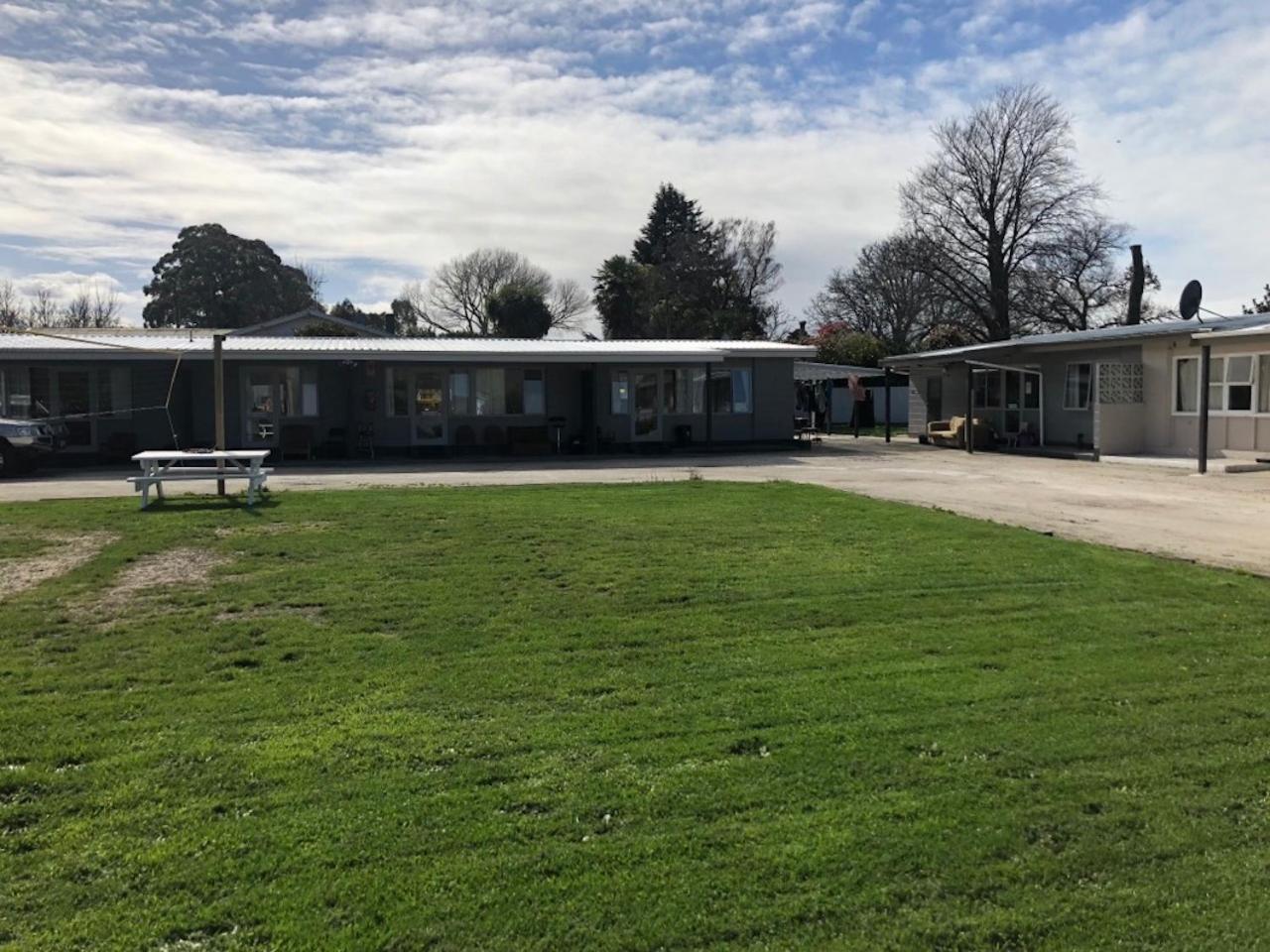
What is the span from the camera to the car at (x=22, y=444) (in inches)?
739

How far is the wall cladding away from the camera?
2245 centimetres

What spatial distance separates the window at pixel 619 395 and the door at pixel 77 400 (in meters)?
12.6

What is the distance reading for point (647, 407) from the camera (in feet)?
85.4

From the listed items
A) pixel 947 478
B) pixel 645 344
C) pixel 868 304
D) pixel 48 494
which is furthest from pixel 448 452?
pixel 868 304

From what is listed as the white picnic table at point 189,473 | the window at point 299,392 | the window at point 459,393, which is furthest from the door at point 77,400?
the white picnic table at point 189,473

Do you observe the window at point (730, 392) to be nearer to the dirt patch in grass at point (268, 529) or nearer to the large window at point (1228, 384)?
the large window at point (1228, 384)

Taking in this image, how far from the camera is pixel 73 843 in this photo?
3.36 metres

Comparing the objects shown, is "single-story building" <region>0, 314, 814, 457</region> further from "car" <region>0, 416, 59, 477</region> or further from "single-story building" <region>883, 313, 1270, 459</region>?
"single-story building" <region>883, 313, 1270, 459</region>

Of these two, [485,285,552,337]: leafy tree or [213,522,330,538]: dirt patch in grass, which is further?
[485,285,552,337]: leafy tree

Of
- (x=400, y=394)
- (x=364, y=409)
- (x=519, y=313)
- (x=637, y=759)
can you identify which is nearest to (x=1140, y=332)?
(x=400, y=394)

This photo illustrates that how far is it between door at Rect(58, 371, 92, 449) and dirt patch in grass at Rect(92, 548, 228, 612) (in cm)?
1669

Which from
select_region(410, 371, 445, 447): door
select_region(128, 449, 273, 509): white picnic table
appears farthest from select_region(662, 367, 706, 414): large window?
select_region(128, 449, 273, 509): white picnic table

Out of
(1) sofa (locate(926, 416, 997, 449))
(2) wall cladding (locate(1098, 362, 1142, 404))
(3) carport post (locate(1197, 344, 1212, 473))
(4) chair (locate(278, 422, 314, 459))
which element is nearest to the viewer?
(3) carport post (locate(1197, 344, 1212, 473))

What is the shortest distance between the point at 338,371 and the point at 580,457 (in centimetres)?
642
